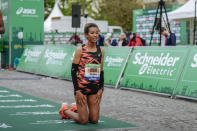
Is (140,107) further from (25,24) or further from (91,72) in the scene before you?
(25,24)

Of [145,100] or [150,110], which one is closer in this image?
[150,110]

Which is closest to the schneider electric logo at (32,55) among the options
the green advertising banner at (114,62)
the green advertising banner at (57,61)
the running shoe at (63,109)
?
the green advertising banner at (57,61)

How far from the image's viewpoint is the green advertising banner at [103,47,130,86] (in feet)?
45.3

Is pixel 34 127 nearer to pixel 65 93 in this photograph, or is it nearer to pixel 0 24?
pixel 0 24

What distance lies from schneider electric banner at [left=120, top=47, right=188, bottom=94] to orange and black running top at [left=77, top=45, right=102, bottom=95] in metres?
4.46

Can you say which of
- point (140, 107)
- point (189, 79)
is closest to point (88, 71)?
point (140, 107)

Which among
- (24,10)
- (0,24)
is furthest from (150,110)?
(24,10)

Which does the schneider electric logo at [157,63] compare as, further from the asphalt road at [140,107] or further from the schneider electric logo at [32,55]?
the schneider electric logo at [32,55]

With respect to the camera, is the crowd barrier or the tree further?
the tree

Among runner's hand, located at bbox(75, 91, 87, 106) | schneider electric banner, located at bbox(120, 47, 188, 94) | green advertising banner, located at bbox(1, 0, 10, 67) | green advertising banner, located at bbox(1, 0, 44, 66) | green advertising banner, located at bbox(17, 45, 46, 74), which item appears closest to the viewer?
runner's hand, located at bbox(75, 91, 87, 106)

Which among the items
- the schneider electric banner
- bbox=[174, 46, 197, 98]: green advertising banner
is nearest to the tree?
the schneider electric banner

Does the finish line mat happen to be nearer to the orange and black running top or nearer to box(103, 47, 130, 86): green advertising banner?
the orange and black running top

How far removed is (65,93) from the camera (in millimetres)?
12227

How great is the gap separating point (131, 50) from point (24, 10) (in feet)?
35.9
